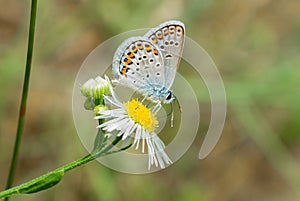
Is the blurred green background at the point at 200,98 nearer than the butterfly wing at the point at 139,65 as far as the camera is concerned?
No

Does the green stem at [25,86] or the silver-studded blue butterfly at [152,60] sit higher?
the green stem at [25,86]

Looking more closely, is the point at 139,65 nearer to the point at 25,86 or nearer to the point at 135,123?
the point at 135,123

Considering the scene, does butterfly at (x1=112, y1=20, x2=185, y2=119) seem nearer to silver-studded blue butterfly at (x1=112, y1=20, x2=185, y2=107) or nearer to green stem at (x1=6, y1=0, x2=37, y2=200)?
silver-studded blue butterfly at (x1=112, y1=20, x2=185, y2=107)

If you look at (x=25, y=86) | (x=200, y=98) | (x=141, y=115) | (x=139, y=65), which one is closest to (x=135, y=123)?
(x=141, y=115)

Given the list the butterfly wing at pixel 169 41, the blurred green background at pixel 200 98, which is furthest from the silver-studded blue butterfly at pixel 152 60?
the blurred green background at pixel 200 98

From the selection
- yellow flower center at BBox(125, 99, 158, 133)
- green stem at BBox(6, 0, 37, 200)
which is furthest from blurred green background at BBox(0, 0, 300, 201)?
yellow flower center at BBox(125, 99, 158, 133)

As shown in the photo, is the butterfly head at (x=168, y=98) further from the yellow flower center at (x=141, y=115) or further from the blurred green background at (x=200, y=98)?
the blurred green background at (x=200, y=98)

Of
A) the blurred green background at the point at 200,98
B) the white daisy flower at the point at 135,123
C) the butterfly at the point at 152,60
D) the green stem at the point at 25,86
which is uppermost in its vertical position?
the blurred green background at the point at 200,98

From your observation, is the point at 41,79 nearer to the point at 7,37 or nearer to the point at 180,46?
the point at 7,37
